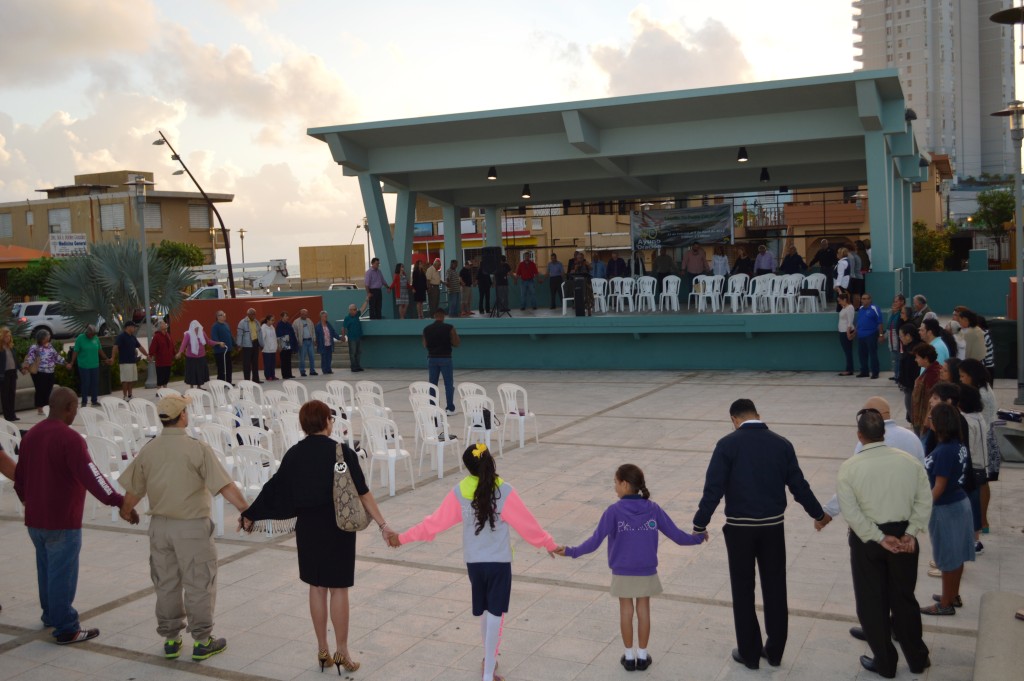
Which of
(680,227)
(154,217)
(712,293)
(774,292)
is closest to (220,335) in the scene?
(712,293)

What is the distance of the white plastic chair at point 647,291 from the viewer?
Result: 23391 mm

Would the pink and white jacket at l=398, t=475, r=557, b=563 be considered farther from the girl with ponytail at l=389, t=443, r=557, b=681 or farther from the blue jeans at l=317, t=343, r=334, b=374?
the blue jeans at l=317, t=343, r=334, b=374

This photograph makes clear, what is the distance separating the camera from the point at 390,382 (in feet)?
69.2

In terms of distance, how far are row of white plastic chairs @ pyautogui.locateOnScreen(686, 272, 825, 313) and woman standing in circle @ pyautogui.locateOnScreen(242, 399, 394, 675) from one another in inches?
649

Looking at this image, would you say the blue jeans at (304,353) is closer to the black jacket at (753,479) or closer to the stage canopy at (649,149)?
the stage canopy at (649,149)

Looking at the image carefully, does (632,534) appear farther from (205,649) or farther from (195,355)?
(195,355)

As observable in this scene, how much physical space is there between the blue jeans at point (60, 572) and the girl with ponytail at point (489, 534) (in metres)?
2.77

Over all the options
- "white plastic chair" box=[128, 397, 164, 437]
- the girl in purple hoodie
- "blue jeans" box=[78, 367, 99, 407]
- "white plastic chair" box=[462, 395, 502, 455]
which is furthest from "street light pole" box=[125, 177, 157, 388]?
the girl in purple hoodie

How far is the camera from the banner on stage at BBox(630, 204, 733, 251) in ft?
82.5

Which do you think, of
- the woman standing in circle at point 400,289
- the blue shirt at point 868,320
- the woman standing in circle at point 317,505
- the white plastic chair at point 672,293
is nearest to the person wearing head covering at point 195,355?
the woman standing in circle at point 400,289

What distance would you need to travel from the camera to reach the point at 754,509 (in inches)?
206

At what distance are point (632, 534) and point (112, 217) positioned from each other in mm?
59069

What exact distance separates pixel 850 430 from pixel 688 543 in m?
8.08

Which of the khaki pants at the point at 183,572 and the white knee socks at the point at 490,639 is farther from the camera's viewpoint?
the khaki pants at the point at 183,572
